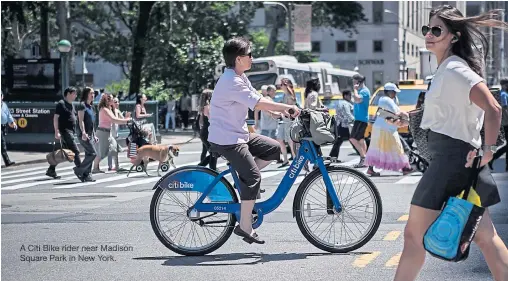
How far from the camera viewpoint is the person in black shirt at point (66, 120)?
17328mm

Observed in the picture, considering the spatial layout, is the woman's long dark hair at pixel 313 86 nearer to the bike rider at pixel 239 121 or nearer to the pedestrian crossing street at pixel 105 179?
the pedestrian crossing street at pixel 105 179

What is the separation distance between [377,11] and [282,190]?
2920 inches

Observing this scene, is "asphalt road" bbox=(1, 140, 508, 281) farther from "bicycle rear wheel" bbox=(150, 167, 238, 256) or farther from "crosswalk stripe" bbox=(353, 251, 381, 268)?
"bicycle rear wheel" bbox=(150, 167, 238, 256)

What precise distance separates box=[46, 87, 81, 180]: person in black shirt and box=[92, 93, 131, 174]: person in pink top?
129cm

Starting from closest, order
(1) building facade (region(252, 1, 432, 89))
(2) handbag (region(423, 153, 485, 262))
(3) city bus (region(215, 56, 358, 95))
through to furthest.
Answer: (2) handbag (region(423, 153, 485, 262)), (3) city bus (region(215, 56, 358, 95)), (1) building facade (region(252, 1, 432, 89))

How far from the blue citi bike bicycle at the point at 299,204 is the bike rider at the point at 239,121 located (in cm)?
18

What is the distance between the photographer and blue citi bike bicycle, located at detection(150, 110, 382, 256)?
8188 millimetres

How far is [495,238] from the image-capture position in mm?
5543

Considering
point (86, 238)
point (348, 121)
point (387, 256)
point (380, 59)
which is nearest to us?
point (387, 256)

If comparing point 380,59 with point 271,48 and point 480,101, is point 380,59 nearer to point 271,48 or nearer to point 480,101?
point 271,48

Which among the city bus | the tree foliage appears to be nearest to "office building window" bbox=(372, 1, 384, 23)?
the tree foliage

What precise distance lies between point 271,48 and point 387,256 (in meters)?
51.8

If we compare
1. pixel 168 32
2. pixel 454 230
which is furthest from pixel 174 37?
pixel 454 230

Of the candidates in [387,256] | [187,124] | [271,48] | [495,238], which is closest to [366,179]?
[387,256]
